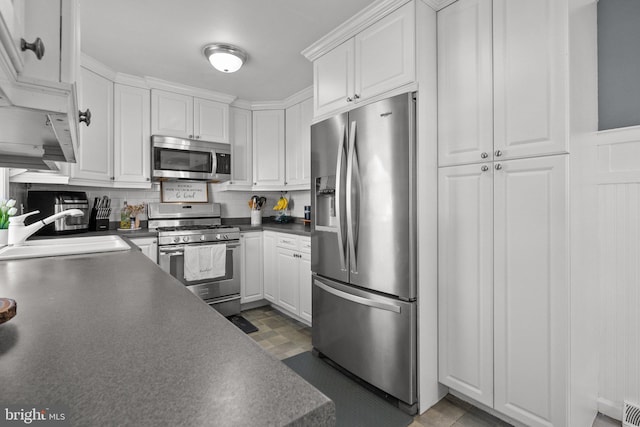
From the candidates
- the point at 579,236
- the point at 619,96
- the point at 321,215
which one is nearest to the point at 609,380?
the point at 579,236

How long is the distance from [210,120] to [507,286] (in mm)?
3179

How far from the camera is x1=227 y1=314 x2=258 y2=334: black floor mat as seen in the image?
117 inches

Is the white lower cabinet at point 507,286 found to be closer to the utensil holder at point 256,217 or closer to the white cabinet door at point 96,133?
the utensil holder at point 256,217

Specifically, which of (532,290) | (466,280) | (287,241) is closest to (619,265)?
(532,290)

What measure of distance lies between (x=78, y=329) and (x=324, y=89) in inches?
86.8

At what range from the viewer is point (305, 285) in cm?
294

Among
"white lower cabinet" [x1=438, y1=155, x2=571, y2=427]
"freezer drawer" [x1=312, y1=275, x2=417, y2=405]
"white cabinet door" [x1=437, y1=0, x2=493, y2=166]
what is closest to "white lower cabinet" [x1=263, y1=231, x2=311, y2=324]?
"freezer drawer" [x1=312, y1=275, x2=417, y2=405]

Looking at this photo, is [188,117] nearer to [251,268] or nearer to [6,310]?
[251,268]

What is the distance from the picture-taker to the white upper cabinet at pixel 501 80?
4.72ft

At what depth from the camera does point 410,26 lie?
5.87 feet

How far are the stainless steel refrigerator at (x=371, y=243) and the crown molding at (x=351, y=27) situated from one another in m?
0.56

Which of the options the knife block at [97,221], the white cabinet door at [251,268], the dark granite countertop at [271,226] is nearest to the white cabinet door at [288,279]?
the dark granite countertop at [271,226]

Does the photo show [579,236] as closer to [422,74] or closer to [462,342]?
[462,342]

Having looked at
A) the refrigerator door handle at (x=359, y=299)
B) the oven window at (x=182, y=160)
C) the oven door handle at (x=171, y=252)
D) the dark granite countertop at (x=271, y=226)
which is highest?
the oven window at (x=182, y=160)
